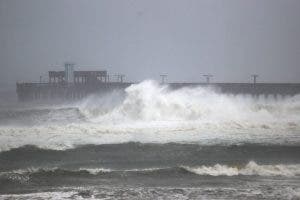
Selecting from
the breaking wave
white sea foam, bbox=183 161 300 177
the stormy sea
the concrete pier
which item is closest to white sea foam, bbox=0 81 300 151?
the stormy sea

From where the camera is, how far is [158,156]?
41.0 ft

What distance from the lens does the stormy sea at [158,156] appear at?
864cm

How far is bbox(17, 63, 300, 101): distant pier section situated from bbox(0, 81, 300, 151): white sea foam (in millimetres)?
10858

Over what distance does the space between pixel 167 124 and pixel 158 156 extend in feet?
23.5

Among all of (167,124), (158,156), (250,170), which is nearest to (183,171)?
(250,170)

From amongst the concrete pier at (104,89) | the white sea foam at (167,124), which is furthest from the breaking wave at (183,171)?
the concrete pier at (104,89)

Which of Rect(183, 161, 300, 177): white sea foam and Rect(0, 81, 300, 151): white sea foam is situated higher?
Rect(0, 81, 300, 151): white sea foam

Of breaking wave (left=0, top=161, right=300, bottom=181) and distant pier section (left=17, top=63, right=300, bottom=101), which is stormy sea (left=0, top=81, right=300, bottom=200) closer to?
breaking wave (left=0, top=161, right=300, bottom=181)

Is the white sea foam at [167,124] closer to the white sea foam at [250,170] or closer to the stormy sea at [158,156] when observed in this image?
the stormy sea at [158,156]

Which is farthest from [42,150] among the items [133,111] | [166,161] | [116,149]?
[133,111]

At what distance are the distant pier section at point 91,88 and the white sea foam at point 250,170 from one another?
25.5 metres

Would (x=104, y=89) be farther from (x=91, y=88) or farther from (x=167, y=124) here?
(x=167, y=124)

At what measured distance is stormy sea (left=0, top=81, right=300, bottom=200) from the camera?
8641 millimetres

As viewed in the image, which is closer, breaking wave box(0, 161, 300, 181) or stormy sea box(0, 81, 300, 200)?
stormy sea box(0, 81, 300, 200)
